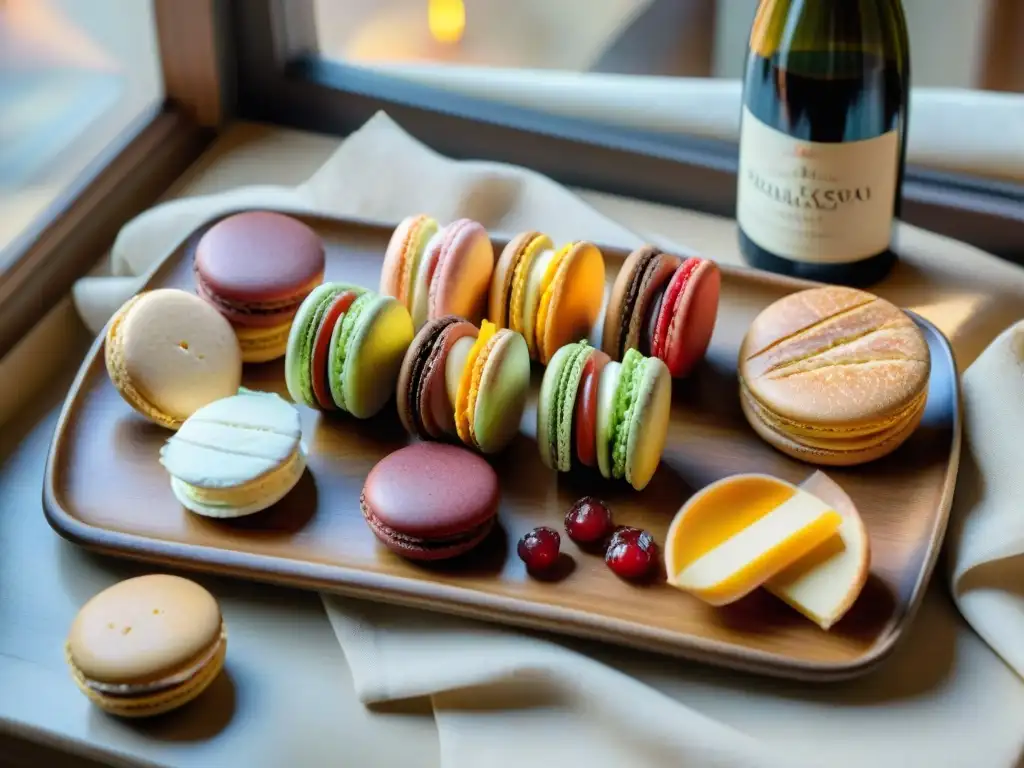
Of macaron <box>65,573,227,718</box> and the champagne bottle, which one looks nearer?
macaron <box>65,573,227,718</box>

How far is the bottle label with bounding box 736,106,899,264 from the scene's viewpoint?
92 centimetres

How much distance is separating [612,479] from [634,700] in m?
0.17

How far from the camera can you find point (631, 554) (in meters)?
0.76

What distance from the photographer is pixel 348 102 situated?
1.23 meters

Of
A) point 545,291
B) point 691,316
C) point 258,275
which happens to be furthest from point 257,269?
point 691,316

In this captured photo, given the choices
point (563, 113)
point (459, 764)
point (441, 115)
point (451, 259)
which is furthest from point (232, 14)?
point (459, 764)

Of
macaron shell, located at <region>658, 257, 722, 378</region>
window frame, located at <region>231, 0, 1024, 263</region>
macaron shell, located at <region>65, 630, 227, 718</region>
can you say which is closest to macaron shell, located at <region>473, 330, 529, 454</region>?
macaron shell, located at <region>658, 257, 722, 378</region>

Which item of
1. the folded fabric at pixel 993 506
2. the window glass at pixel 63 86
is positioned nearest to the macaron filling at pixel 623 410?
the folded fabric at pixel 993 506

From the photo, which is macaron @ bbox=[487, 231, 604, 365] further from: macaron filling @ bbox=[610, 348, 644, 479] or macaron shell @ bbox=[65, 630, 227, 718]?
macaron shell @ bbox=[65, 630, 227, 718]

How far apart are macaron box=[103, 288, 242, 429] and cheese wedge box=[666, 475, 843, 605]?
1.09 ft

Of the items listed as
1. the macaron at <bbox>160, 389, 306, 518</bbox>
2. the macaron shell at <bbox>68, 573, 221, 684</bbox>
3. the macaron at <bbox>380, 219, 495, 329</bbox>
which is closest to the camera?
the macaron shell at <bbox>68, 573, 221, 684</bbox>

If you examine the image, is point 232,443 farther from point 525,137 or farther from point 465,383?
point 525,137

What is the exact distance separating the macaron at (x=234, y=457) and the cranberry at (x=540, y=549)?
6.2 inches

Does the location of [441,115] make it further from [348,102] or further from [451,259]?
[451,259]
